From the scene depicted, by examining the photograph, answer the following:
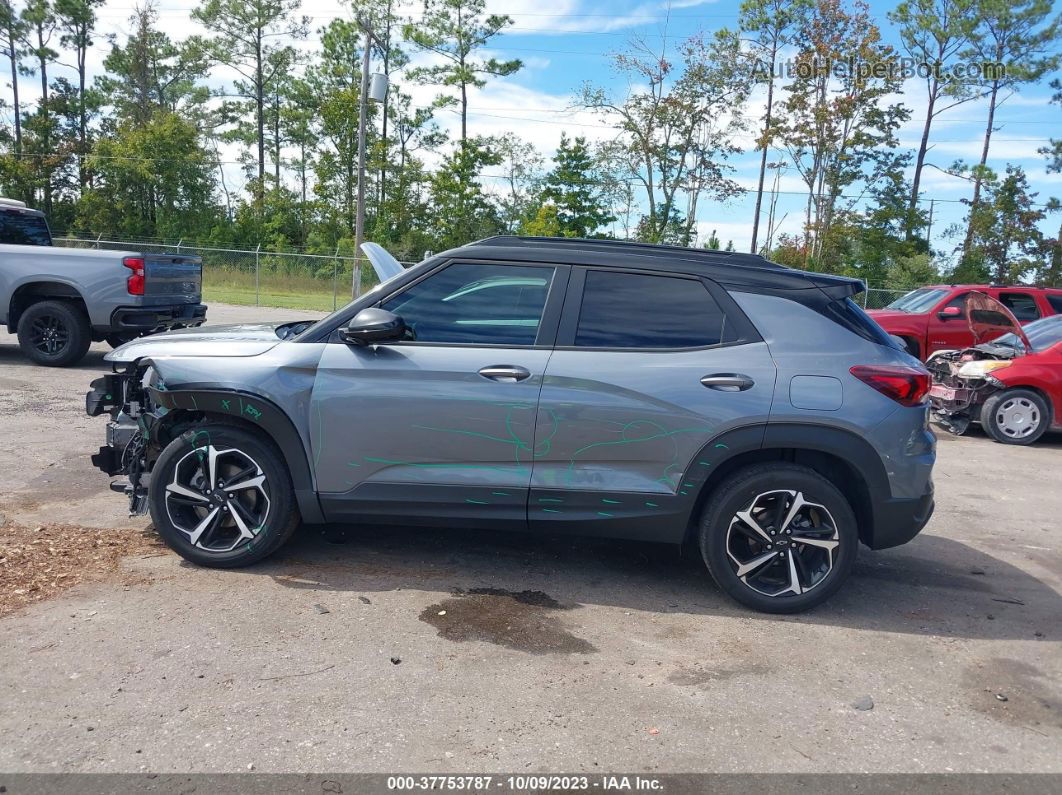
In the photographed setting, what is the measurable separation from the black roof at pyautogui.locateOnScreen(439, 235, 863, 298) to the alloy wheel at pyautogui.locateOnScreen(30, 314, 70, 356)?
831cm

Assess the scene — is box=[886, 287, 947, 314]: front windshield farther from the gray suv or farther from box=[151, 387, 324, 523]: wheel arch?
box=[151, 387, 324, 523]: wheel arch

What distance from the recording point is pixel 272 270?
102 ft

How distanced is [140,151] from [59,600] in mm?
51201

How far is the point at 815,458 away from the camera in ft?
14.2

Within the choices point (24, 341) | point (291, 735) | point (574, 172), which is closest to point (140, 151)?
point (574, 172)

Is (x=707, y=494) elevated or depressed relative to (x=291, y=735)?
elevated

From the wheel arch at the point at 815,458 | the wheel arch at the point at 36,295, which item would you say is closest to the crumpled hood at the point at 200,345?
the wheel arch at the point at 815,458

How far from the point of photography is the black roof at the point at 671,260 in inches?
171

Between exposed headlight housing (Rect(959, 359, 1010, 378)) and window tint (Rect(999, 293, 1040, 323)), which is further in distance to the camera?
window tint (Rect(999, 293, 1040, 323))

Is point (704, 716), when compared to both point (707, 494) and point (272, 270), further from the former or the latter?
point (272, 270)

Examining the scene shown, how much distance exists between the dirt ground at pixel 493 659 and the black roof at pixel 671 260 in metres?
1.68

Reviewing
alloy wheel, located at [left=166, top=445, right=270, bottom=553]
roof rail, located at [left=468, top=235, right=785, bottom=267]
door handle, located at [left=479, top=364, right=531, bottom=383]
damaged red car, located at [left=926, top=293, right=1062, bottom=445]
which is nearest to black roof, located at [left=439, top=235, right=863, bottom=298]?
roof rail, located at [left=468, top=235, right=785, bottom=267]

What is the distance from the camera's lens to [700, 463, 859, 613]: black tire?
4.18 metres

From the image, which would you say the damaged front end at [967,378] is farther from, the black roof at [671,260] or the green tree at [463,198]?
the green tree at [463,198]
